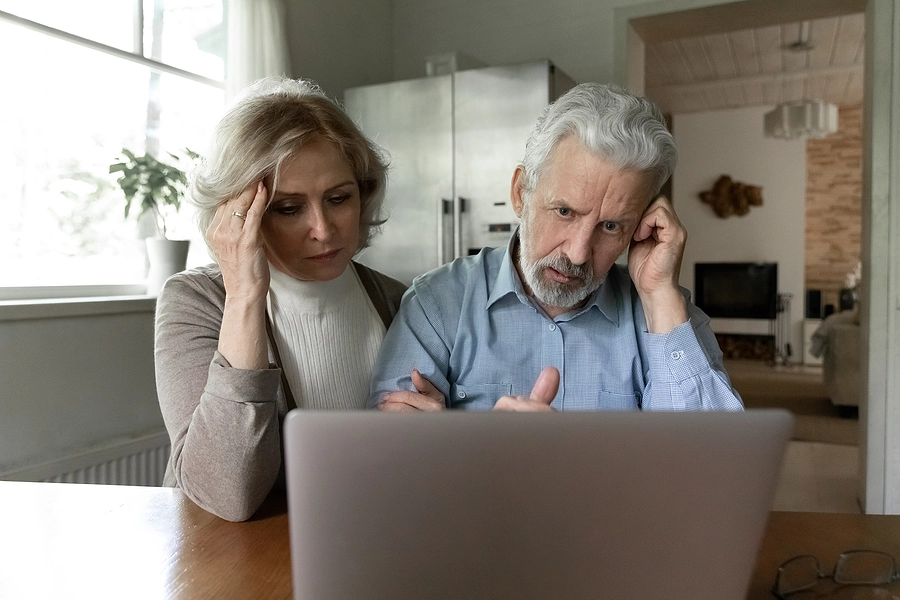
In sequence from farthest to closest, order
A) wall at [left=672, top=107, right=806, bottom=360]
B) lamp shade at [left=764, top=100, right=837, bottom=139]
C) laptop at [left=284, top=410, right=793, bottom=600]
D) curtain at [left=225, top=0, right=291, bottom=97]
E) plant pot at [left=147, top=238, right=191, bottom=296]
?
wall at [left=672, top=107, right=806, bottom=360], lamp shade at [left=764, top=100, right=837, bottom=139], curtain at [left=225, top=0, right=291, bottom=97], plant pot at [left=147, top=238, right=191, bottom=296], laptop at [left=284, top=410, right=793, bottom=600]

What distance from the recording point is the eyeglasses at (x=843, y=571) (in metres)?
0.70

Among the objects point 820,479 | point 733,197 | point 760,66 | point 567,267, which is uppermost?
point 760,66

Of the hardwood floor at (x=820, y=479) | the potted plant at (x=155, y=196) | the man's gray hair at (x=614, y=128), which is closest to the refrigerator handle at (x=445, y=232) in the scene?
the potted plant at (x=155, y=196)

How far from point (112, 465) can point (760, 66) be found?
6532mm

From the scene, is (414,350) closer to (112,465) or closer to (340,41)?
(112,465)

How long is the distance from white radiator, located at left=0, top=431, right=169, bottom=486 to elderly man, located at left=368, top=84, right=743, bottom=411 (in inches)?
56.4

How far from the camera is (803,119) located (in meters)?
6.15

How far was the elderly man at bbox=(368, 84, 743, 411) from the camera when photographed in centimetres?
116

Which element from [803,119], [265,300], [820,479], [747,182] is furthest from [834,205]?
[265,300]

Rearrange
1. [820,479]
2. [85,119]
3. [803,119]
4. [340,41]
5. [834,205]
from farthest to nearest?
1. [834,205]
2. [803,119]
3. [340,41]
4. [820,479]
5. [85,119]

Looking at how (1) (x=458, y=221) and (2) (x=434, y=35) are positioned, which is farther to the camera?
(2) (x=434, y=35)

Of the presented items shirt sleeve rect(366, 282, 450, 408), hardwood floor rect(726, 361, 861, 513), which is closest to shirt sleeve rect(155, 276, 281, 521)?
shirt sleeve rect(366, 282, 450, 408)

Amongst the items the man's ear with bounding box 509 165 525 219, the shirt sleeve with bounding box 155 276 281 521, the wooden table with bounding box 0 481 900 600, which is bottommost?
the wooden table with bounding box 0 481 900 600

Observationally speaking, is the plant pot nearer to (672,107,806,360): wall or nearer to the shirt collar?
the shirt collar
